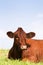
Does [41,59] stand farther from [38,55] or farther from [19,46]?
[19,46]

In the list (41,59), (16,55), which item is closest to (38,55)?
(41,59)

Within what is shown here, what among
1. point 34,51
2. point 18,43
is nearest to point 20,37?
point 18,43

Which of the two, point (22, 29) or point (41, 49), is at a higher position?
point (22, 29)

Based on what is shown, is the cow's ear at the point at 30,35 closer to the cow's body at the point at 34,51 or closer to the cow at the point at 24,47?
the cow at the point at 24,47

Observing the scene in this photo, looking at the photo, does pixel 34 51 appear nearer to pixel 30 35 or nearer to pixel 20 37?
pixel 30 35

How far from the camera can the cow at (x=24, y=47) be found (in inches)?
517

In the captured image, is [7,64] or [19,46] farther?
[19,46]

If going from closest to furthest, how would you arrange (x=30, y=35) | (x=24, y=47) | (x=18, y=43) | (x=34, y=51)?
(x=24, y=47), (x=18, y=43), (x=34, y=51), (x=30, y=35)

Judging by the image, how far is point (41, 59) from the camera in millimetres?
13875

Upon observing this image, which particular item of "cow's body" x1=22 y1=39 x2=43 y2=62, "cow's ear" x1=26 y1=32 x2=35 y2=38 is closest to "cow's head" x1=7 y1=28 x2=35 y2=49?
"cow's ear" x1=26 y1=32 x2=35 y2=38

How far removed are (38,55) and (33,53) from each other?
1.27ft

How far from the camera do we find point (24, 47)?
42.1 feet

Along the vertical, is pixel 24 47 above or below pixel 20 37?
below

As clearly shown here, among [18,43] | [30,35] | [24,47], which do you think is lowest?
[24,47]
